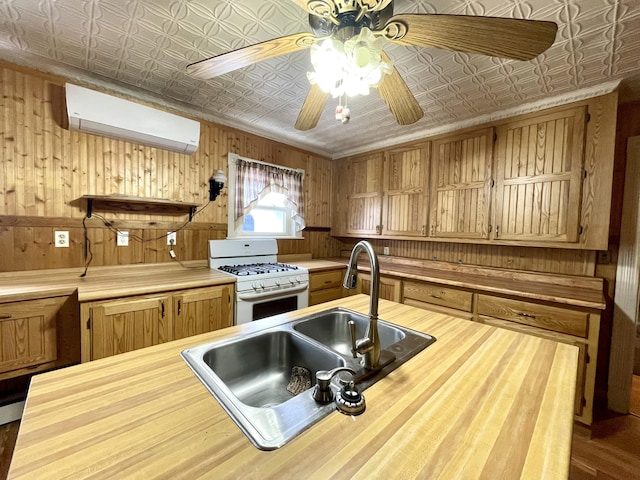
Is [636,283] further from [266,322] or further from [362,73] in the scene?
[266,322]

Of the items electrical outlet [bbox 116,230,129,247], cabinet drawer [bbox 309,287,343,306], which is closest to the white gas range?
cabinet drawer [bbox 309,287,343,306]

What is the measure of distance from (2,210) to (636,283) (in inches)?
176

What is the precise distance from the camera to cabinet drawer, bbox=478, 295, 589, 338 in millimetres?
1844

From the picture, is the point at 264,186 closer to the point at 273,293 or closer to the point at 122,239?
the point at 273,293

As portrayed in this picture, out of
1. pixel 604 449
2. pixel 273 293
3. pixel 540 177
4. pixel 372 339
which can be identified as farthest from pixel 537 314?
pixel 273 293

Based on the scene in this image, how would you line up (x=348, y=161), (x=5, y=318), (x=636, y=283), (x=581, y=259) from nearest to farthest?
1. (x=5, y=318)
2. (x=636, y=283)
3. (x=581, y=259)
4. (x=348, y=161)

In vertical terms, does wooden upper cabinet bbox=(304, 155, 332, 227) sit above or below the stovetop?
above

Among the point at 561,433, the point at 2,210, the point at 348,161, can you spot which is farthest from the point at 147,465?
the point at 348,161

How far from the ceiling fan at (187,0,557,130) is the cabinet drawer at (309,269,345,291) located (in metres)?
2.12

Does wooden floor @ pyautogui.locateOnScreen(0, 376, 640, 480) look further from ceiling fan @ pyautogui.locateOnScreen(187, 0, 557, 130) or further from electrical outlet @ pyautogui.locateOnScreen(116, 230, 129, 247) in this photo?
ceiling fan @ pyautogui.locateOnScreen(187, 0, 557, 130)

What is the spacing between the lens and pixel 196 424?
62 cm

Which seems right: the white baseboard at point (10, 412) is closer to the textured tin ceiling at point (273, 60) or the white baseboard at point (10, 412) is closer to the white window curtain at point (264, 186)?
the white window curtain at point (264, 186)

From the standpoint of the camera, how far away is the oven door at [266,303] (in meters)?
2.32

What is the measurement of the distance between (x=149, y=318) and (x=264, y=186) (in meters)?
1.80
